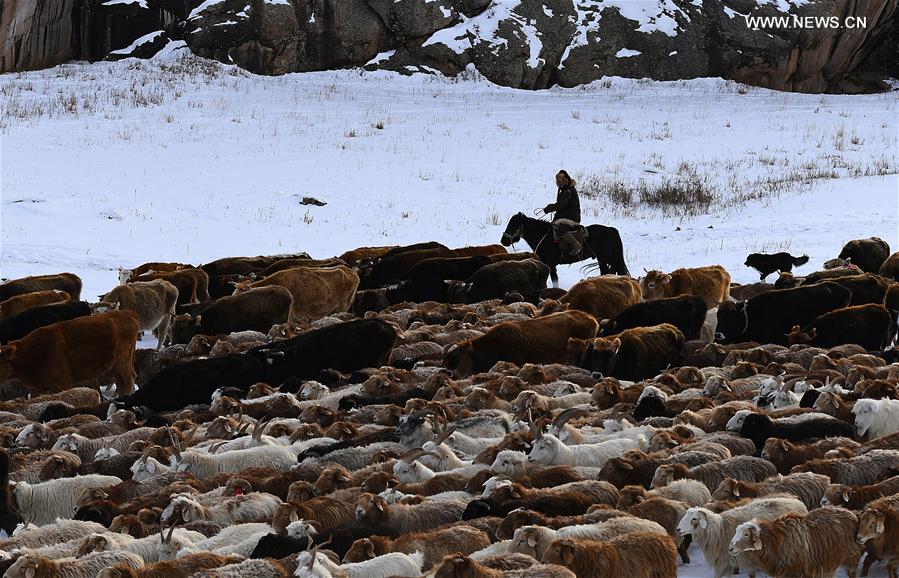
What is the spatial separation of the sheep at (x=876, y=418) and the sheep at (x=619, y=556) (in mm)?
3260

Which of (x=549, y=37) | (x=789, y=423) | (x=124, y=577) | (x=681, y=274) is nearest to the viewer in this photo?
(x=124, y=577)

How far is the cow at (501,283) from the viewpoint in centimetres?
1748

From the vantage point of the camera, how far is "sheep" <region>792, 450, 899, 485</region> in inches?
311

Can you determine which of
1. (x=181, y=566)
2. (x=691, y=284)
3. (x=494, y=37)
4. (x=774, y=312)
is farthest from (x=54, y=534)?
(x=494, y=37)

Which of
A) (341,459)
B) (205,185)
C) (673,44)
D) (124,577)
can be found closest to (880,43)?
(673,44)

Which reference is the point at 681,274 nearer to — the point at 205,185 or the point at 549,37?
the point at 205,185

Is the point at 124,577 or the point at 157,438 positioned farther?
the point at 157,438

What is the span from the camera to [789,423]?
925cm

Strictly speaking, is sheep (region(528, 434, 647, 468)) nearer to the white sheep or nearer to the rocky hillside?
the white sheep

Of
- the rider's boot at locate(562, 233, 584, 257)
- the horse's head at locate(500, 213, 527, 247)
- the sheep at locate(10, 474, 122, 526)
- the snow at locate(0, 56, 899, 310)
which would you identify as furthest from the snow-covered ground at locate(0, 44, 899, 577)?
the sheep at locate(10, 474, 122, 526)

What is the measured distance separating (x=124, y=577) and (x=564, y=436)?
415 centimetres

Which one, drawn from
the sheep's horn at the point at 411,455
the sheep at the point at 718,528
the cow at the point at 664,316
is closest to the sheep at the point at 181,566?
the sheep's horn at the point at 411,455

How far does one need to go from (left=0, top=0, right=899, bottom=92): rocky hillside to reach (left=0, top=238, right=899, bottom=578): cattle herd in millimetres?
21711

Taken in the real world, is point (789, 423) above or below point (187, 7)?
below
